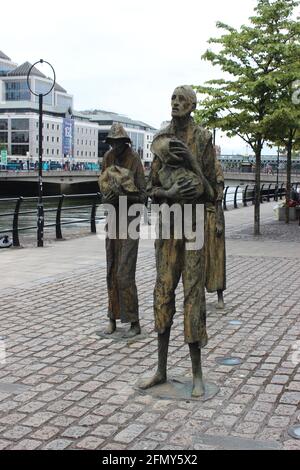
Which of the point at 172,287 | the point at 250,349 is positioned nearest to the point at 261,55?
the point at 250,349

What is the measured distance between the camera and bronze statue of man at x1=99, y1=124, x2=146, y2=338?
6383 millimetres

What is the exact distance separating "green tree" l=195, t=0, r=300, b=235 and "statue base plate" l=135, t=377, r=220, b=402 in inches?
454

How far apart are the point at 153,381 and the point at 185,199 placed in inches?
56.9

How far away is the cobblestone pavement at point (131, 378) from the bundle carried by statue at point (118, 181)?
4.97 feet

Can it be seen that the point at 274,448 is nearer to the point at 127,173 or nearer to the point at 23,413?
the point at 23,413

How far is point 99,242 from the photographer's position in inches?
602

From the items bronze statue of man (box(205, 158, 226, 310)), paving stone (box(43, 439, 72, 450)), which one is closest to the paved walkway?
paving stone (box(43, 439, 72, 450))

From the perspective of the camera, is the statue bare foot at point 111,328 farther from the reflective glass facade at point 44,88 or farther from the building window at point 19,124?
the reflective glass facade at point 44,88

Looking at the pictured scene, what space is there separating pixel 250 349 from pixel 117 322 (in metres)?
1.74

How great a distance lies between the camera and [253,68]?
1638cm

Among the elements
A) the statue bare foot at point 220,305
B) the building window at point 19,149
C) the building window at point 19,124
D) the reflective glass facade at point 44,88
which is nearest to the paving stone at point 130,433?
the statue bare foot at point 220,305

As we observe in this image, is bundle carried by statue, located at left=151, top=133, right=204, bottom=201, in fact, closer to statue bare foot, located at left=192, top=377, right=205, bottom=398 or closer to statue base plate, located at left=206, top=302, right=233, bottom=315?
statue bare foot, located at left=192, top=377, right=205, bottom=398

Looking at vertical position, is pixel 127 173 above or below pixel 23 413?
above

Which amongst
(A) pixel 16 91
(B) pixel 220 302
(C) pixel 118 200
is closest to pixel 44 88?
(A) pixel 16 91
